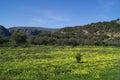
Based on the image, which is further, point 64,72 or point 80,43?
point 80,43

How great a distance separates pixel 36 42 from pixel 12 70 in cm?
7804

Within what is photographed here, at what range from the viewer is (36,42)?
108 metres

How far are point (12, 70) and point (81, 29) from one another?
17036cm

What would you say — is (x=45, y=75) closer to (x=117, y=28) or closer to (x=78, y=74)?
(x=78, y=74)

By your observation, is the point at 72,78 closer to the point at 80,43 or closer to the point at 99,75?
the point at 99,75

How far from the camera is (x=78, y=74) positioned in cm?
2728

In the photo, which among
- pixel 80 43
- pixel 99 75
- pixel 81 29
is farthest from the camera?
pixel 81 29

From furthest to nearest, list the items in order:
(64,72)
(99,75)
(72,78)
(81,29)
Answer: (81,29) → (64,72) → (99,75) → (72,78)

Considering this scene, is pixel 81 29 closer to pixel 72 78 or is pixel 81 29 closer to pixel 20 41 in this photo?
pixel 20 41

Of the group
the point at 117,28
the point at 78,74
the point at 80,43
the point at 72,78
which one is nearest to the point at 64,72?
the point at 78,74

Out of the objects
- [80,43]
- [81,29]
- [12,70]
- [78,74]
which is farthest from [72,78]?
[81,29]

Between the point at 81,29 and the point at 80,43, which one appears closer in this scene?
the point at 80,43

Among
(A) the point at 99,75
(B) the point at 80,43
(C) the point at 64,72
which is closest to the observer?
(A) the point at 99,75

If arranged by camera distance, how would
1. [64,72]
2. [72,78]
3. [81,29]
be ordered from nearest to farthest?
[72,78] < [64,72] < [81,29]
